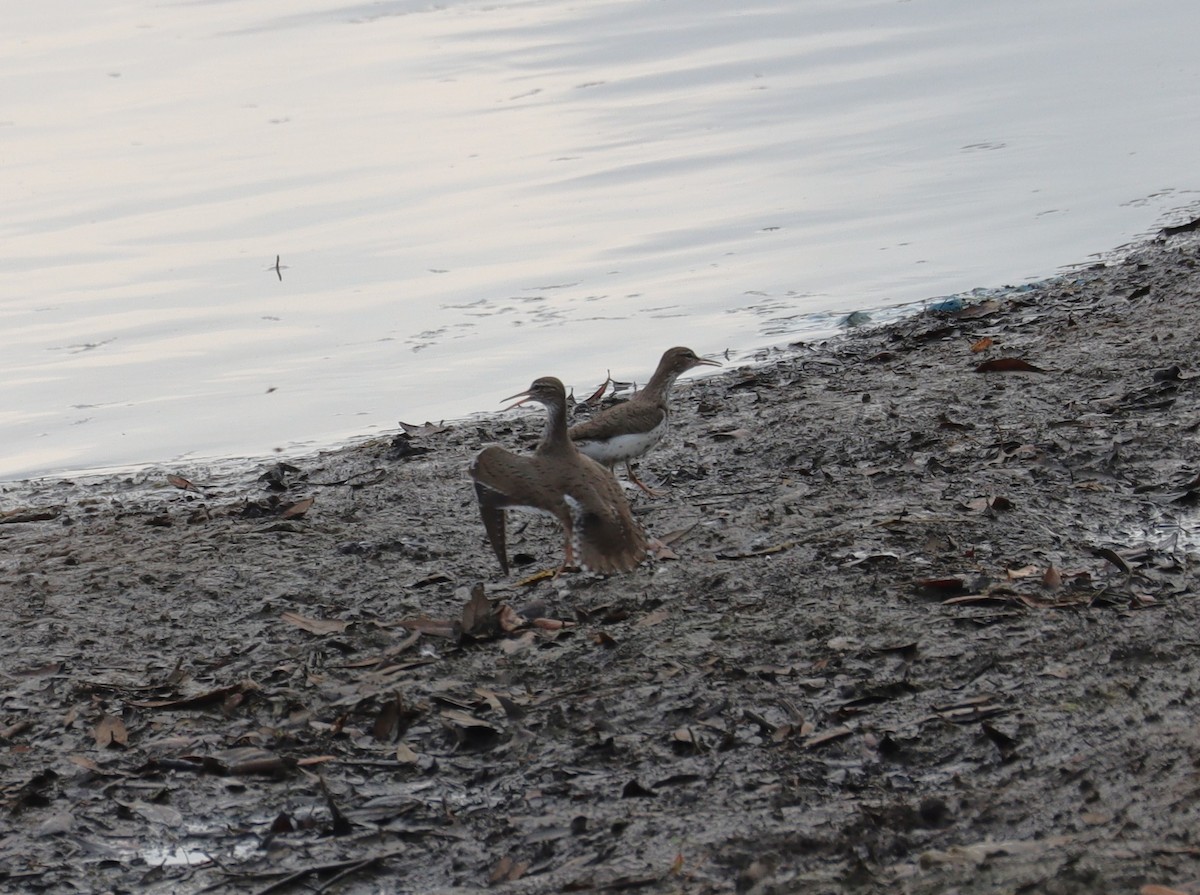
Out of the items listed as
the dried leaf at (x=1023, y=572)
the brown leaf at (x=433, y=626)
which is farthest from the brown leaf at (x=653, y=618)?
the dried leaf at (x=1023, y=572)

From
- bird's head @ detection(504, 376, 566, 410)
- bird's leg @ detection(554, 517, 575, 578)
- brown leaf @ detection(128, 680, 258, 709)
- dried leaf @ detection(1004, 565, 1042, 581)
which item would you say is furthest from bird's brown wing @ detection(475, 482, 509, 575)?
dried leaf @ detection(1004, 565, 1042, 581)

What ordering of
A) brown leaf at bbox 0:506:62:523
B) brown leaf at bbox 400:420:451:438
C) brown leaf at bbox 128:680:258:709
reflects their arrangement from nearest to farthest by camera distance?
1. brown leaf at bbox 128:680:258:709
2. brown leaf at bbox 0:506:62:523
3. brown leaf at bbox 400:420:451:438

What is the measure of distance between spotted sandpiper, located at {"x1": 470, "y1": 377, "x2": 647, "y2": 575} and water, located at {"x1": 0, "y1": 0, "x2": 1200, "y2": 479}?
312 centimetres

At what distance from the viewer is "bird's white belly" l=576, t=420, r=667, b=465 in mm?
7305

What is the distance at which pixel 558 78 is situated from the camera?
18.4 m

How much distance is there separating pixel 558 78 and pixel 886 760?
1494cm

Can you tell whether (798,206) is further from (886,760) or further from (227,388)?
(886,760)

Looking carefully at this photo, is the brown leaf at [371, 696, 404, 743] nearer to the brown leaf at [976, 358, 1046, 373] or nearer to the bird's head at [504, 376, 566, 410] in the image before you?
the bird's head at [504, 376, 566, 410]

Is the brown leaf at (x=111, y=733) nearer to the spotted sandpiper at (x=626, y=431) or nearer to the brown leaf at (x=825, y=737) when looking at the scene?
the brown leaf at (x=825, y=737)

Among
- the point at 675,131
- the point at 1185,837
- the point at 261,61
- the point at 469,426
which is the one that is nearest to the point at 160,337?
the point at 469,426

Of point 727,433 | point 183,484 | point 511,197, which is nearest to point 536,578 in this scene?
point 727,433

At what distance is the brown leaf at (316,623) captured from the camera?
5890 millimetres

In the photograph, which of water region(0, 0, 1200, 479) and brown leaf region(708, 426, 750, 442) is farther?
water region(0, 0, 1200, 479)

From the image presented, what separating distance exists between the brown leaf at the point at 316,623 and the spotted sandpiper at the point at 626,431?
5.72 ft
